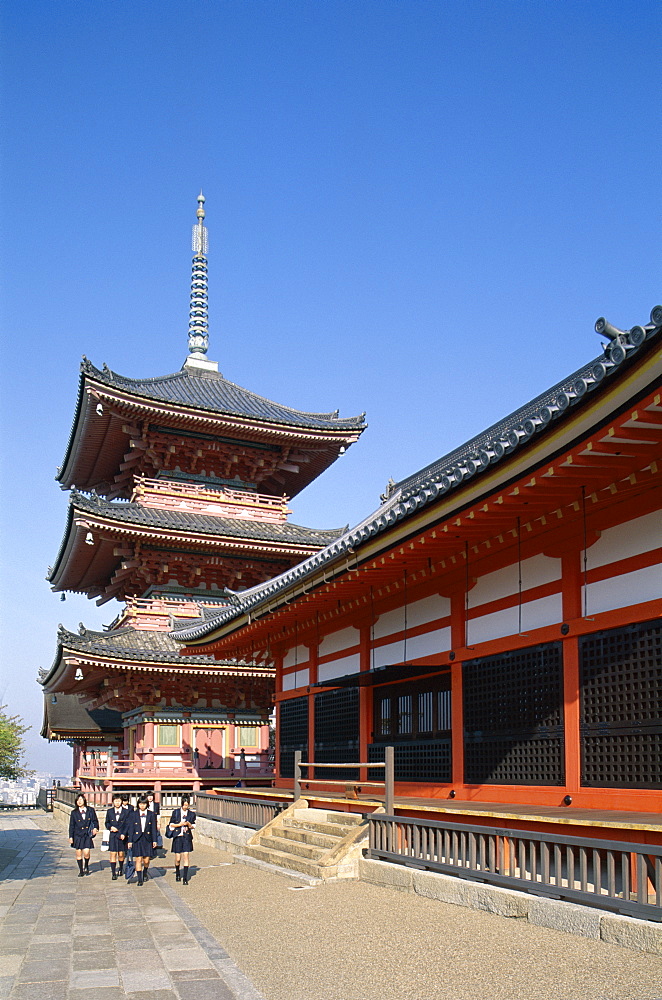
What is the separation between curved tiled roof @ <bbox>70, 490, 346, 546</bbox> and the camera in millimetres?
24875

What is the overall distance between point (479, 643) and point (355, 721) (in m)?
4.93

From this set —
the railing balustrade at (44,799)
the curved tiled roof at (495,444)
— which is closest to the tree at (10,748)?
the railing balustrade at (44,799)

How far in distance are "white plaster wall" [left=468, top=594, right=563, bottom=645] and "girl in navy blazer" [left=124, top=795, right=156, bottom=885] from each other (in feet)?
18.1

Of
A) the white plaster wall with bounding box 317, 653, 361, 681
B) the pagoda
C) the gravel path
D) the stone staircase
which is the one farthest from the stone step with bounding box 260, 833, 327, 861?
the pagoda

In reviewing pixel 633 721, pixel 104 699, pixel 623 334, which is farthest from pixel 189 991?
pixel 104 699

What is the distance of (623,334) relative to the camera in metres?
6.87

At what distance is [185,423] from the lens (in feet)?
88.3

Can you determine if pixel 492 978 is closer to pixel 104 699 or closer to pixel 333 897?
pixel 333 897

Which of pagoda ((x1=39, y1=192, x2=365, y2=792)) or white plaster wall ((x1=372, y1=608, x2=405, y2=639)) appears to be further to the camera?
pagoda ((x1=39, y1=192, x2=365, y2=792))

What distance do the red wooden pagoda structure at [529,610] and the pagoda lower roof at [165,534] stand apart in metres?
9.67

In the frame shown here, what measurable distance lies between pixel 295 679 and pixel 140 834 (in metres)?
7.02

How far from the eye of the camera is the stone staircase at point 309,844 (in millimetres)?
11508

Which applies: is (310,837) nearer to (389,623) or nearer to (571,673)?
(389,623)

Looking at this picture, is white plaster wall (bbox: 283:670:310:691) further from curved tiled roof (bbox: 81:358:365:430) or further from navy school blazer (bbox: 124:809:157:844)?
curved tiled roof (bbox: 81:358:365:430)
